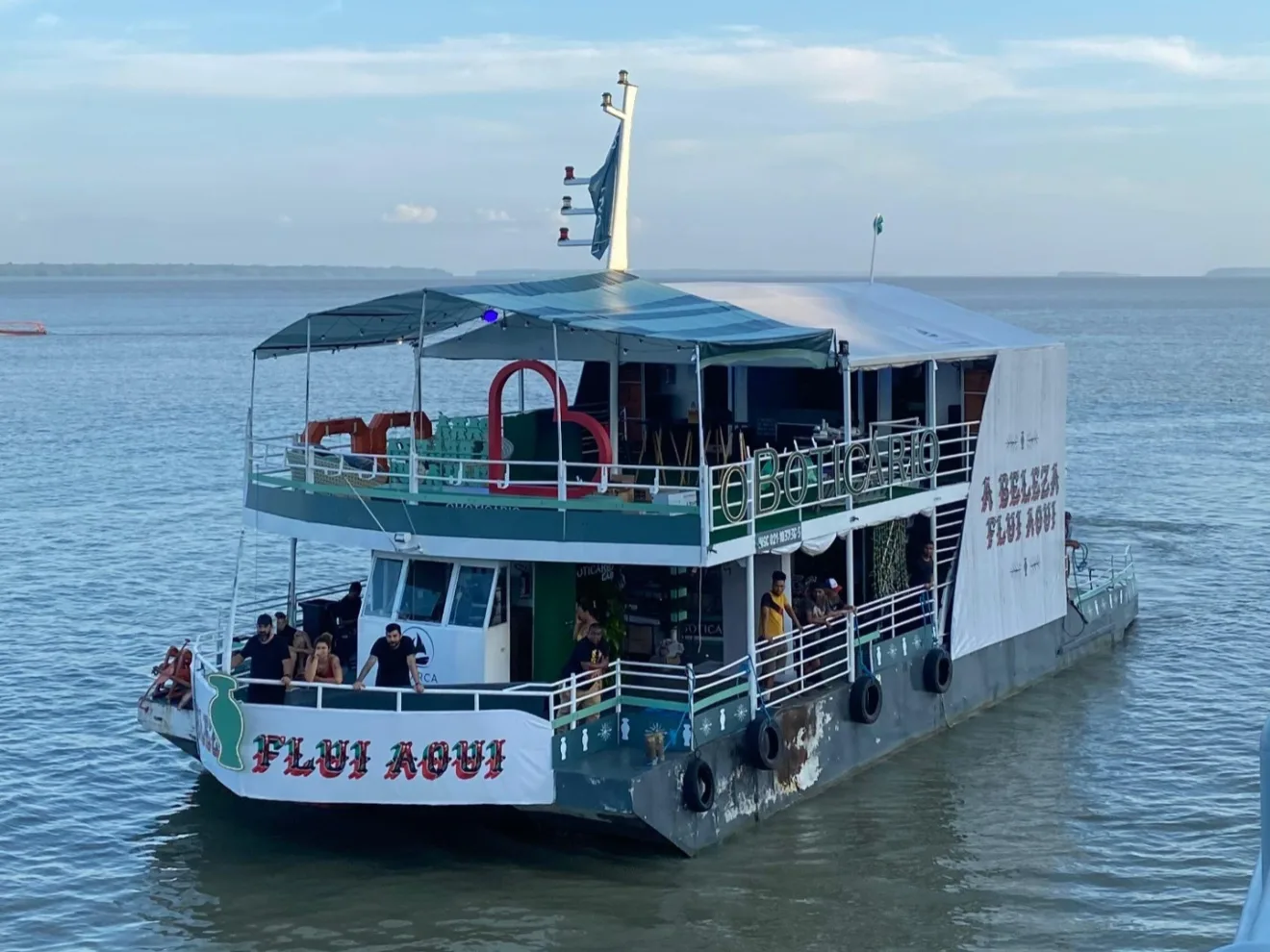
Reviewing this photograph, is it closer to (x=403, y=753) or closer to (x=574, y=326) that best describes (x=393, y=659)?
(x=403, y=753)

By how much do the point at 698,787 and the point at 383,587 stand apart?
3952mm

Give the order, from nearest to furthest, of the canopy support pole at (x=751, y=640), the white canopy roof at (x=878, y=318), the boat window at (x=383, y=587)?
the canopy support pole at (x=751, y=640) < the boat window at (x=383, y=587) < the white canopy roof at (x=878, y=318)

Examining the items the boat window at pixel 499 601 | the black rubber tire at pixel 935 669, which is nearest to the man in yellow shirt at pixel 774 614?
the boat window at pixel 499 601

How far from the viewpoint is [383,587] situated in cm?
1772

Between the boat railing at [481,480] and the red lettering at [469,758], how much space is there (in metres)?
2.36

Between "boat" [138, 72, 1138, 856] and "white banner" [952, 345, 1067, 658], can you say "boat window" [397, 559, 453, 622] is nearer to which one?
"boat" [138, 72, 1138, 856]

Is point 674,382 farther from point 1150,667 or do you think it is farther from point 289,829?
point 1150,667

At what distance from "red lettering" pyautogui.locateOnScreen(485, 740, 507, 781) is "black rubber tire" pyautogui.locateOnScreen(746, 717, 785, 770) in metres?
2.70

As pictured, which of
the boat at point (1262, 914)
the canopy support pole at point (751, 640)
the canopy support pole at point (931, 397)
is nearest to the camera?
the boat at point (1262, 914)

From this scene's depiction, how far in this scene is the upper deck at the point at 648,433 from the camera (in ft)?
53.7

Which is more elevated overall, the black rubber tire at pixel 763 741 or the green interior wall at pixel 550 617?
the green interior wall at pixel 550 617

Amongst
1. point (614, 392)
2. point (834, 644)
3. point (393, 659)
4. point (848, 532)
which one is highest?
point (614, 392)

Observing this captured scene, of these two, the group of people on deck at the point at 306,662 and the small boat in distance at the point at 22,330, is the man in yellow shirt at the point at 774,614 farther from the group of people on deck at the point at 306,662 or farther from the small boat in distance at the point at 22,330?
the small boat in distance at the point at 22,330

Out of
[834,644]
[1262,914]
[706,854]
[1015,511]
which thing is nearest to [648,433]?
[834,644]
